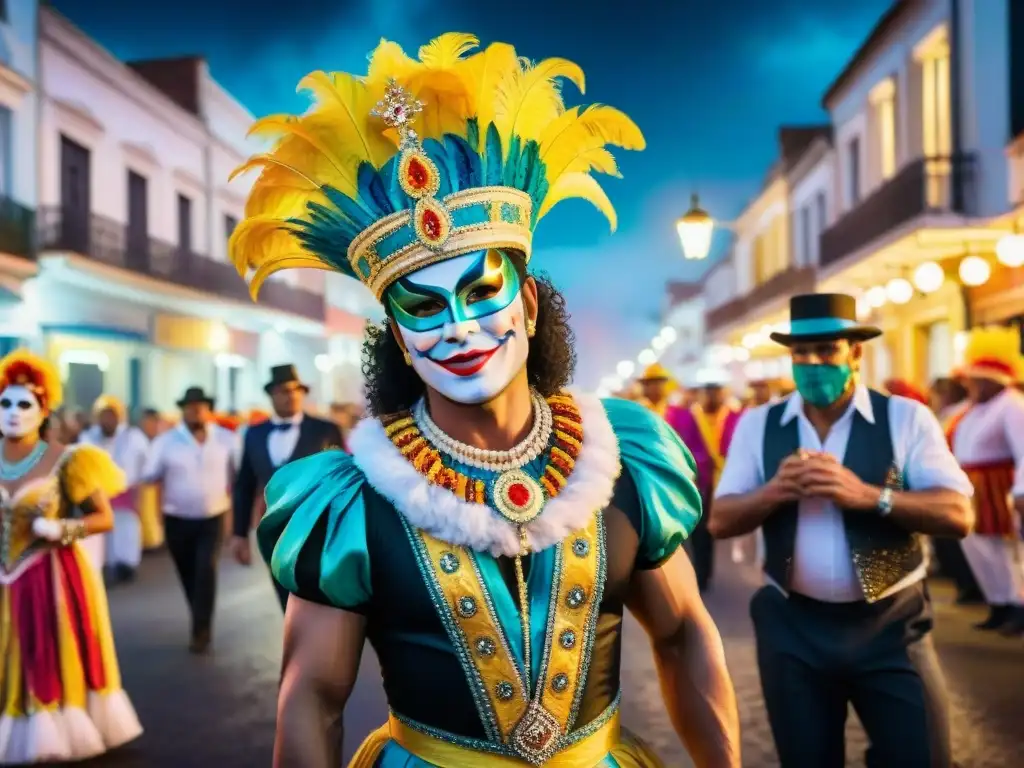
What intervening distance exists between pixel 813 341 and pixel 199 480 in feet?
19.3

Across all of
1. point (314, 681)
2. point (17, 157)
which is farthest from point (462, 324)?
point (17, 157)

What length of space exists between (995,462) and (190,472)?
243 inches

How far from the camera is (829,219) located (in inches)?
1063

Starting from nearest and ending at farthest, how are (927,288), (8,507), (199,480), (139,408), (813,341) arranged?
(813,341), (8,507), (199,480), (927,288), (139,408)

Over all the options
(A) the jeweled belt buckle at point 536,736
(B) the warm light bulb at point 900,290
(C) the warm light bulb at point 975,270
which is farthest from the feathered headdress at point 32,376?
(B) the warm light bulb at point 900,290

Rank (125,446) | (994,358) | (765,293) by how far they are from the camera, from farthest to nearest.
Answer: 1. (765,293)
2. (125,446)
3. (994,358)

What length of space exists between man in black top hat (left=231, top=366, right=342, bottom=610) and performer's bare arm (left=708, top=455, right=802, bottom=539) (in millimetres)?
4108

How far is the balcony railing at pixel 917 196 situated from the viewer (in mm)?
16828

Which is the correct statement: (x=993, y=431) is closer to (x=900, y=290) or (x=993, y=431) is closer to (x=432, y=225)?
(x=432, y=225)

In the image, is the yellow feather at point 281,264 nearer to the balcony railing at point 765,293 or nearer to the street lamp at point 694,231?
the street lamp at point 694,231

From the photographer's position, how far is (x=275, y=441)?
7902 mm

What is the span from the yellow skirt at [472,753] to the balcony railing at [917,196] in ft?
51.7

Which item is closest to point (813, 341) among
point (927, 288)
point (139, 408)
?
point (927, 288)

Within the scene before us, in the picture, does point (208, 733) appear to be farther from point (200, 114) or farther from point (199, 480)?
point (200, 114)
